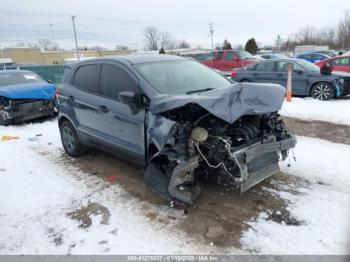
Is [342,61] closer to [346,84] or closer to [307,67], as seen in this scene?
[307,67]

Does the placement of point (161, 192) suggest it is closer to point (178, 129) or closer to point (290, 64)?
point (178, 129)

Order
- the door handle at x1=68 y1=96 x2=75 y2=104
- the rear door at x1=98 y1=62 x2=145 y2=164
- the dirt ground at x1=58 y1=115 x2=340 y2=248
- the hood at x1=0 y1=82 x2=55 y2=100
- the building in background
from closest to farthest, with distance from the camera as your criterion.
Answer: the dirt ground at x1=58 y1=115 x2=340 y2=248 < the rear door at x1=98 y1=62 x2=145 y2=164 < the door handle at x1=68 y1=96 x2=75 y2=104 < the hood at x1=0 y1=82 x2=55 y2=100 < the building in background

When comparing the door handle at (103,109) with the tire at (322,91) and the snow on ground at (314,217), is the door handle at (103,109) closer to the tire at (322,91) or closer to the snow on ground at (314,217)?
the snow on ground at (314,217)

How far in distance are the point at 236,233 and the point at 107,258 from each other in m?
1.36

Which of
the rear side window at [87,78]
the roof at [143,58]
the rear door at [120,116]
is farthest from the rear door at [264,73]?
the rear door at [120,116]

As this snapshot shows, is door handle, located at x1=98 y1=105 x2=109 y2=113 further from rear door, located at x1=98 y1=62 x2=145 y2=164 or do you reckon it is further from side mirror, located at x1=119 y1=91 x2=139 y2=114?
side mirror, located at x1=119 y1=91 x2=139 y2=114

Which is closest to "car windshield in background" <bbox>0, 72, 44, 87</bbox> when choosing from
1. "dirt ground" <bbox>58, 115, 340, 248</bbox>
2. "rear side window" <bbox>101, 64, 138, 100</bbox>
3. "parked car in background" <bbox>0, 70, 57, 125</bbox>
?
"parked car in background" <bbox>0, 70, 57, 125</bbox>

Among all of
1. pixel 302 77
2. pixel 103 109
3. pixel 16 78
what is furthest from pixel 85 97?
pixel 302 77

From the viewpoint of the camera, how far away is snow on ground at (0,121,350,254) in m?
2.93

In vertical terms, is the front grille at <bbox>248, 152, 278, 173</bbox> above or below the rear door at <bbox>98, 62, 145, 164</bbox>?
below

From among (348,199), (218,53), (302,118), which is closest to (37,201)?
(348,199)

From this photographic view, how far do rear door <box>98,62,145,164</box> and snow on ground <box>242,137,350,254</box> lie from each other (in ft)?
5.95

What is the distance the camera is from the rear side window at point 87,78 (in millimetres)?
4757

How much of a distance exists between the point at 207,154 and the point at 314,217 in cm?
139
